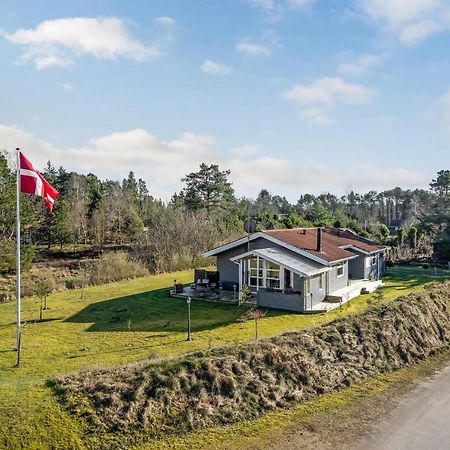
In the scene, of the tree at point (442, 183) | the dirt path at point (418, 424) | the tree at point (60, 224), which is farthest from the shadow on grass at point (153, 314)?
the tree at point (442, 183)

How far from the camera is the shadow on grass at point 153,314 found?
17891 mm

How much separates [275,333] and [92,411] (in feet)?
25.9

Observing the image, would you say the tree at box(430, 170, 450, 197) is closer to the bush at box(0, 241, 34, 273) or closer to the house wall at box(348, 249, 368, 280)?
the house wall at box(348, 249, 368, 280)

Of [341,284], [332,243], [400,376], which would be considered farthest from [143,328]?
[332,243]

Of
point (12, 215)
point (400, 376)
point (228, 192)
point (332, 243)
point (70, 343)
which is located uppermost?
point (228, 192)

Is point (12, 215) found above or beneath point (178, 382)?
above

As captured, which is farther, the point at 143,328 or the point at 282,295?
the point at 282,295

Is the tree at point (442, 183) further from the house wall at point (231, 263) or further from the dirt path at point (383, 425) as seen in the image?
the dirt path at point (383, 425)

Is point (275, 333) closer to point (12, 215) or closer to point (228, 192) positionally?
point (12, 215)

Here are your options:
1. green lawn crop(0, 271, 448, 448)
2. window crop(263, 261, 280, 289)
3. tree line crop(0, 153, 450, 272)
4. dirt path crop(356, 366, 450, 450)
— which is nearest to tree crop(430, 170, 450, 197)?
tree line crop(0, 153, 450, 272)

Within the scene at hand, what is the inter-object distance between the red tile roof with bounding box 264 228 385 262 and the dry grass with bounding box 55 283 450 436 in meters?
6.81

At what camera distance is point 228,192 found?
193 feet

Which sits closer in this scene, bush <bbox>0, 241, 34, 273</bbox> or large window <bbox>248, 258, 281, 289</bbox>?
large window <bbox>248, 258, 281, 289</bbox>

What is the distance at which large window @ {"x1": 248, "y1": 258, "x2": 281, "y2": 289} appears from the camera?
22056mm
